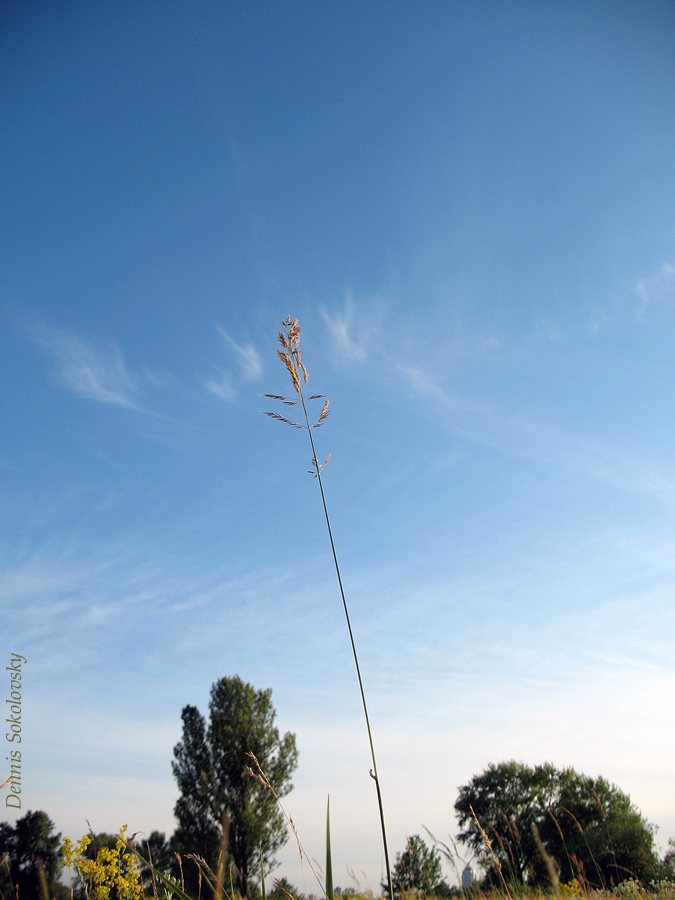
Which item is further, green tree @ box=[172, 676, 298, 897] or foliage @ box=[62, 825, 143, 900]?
green tree @ box=[172, 676, 298, 897]

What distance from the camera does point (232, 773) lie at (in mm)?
24172

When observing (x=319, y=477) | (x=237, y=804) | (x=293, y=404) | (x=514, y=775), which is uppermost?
(x=293, y=404)

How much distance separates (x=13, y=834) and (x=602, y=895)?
12.7 m

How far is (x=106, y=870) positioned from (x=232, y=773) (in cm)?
2375

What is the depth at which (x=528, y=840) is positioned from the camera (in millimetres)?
27922

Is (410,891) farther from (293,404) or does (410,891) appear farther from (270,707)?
(270,707)

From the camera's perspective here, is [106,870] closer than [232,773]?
Yes

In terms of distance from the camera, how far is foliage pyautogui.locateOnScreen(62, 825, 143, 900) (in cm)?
421

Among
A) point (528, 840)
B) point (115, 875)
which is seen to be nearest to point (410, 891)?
point (115, 875)

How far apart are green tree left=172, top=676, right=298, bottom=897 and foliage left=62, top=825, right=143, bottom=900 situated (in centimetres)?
2004

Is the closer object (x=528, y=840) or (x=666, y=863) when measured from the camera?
(x=666, y=863)

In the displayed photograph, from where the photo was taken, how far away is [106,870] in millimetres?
4285

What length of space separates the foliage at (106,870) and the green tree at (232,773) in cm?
2004

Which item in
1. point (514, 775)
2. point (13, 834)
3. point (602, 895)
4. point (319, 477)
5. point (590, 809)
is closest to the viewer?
point (319, 477)
